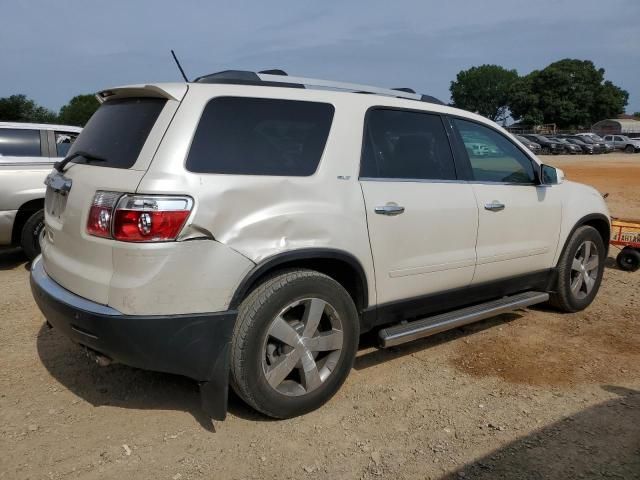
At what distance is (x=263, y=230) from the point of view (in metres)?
2.98

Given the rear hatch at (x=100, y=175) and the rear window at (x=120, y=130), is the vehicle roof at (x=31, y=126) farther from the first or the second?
the rear hatch at (x=100, y=175)

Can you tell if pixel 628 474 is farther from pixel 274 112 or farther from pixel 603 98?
pixel 603 98

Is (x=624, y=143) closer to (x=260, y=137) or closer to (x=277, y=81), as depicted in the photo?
(x=277, y=81)

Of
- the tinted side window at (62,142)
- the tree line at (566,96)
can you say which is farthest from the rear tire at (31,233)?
the tree line at (566,96)

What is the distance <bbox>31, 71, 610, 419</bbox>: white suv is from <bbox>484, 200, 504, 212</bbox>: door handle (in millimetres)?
16

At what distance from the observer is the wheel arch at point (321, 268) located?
2936 millimetres

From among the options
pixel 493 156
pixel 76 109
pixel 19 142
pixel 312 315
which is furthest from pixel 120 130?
pixel 76 109

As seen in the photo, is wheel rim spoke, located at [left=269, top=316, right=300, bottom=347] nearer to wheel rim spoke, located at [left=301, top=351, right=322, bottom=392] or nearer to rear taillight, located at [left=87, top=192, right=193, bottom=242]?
wheel rim spoke, located at [left=301, top=351, right=322, bottom=392]

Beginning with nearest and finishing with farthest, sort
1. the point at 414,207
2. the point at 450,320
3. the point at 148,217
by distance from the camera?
1. the point at 148,217
2. the point at 414,207
3. the point at 450,320

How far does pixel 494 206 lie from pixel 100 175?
2722 millimetres

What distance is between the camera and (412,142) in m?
3.89

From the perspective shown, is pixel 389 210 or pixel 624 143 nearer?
pixel 389 210

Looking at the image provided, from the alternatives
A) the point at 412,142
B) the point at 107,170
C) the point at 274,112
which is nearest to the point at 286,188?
the point at 274,112

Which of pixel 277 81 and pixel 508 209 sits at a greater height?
pixel 277 81
